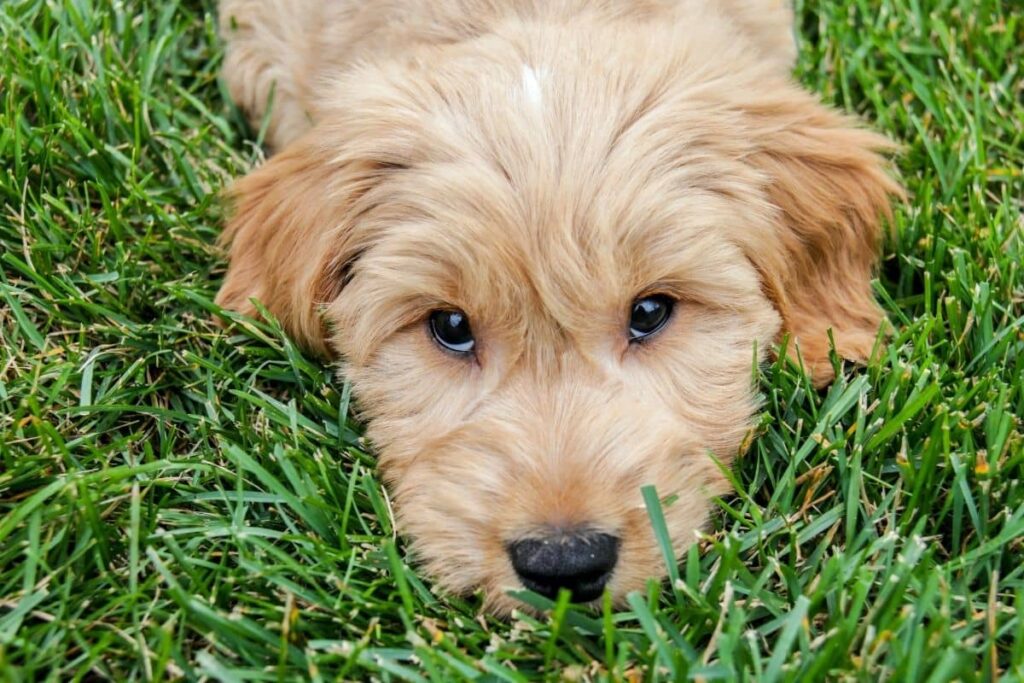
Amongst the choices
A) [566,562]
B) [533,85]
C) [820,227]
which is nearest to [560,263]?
[533,85]

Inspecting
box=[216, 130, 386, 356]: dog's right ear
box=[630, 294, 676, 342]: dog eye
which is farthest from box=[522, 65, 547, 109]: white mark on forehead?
box=[630, 294, 676, 342]: dog eye

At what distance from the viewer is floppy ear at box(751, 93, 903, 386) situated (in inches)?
128

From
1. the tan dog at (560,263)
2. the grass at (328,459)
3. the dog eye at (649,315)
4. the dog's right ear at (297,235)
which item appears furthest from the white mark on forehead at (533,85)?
the grass at (328,459)

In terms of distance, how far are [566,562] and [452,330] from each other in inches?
31.7

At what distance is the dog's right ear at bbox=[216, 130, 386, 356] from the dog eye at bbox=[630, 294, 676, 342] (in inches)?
31.1

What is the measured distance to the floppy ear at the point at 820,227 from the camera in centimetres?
326

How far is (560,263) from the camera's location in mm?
2887

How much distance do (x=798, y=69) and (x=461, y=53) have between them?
167 centimetres

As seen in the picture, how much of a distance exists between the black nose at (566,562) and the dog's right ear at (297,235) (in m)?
1.08

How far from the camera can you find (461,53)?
3.29 metres

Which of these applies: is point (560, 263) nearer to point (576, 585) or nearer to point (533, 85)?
point (533, 85)

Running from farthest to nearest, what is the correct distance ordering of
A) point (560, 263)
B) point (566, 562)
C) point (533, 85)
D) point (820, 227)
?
point (820, 227) → point (533, 85) → point (560, 263) → point (566, 562)

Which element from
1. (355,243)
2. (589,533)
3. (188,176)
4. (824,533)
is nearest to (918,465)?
(824,533)

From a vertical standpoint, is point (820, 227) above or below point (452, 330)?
above
